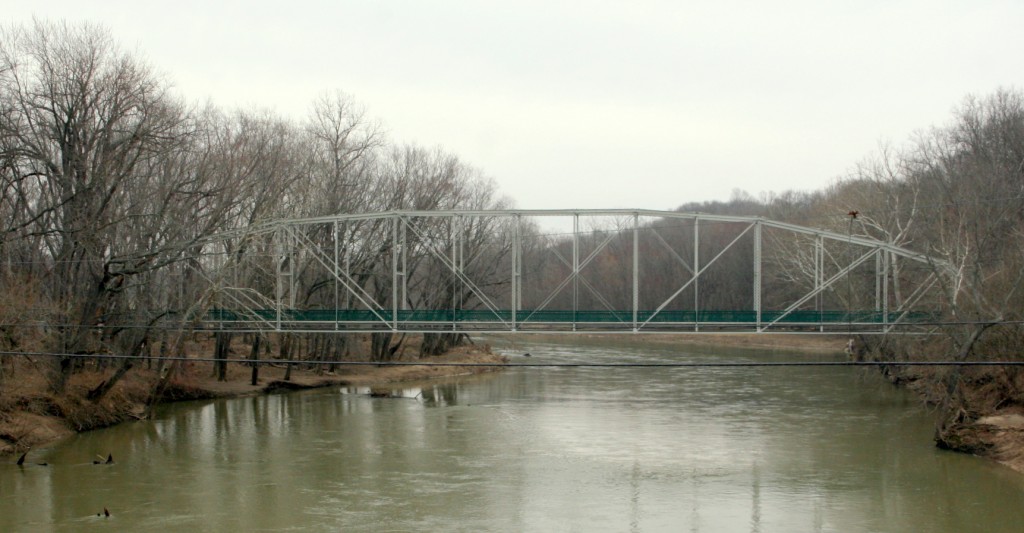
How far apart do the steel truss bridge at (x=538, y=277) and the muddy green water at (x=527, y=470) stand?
355cm

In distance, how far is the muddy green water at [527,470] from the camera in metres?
21.9

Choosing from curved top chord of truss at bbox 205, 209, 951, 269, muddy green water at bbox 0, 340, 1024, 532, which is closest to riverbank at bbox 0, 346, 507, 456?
muddy green water at bbox 0, 340, 1024, 532

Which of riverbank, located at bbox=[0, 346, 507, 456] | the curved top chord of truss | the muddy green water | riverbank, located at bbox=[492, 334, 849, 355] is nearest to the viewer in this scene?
the muddy green water

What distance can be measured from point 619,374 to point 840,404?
15.2 m

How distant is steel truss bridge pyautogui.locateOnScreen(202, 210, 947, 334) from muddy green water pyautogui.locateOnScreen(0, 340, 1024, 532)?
3549mm

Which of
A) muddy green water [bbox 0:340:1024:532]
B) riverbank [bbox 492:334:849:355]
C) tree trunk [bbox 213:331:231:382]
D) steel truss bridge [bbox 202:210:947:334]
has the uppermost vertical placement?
steel truss bridge [bbox 202:210:947:334]

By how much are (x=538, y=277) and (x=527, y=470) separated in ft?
126

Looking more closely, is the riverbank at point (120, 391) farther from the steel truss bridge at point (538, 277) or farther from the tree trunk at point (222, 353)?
the steel truss bridge at point (538, 277)

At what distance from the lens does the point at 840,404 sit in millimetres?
39188

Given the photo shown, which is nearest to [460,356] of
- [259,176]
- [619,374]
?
[619,374]

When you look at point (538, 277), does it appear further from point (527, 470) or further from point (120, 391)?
point (527, 470)

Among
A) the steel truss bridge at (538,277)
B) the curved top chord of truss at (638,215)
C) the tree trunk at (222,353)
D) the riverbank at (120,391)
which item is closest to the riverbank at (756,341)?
the steel truss bridge at (538,277)

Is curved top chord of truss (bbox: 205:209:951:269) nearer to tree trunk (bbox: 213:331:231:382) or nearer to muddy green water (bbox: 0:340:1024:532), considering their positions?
muddy green water (bbox: 0:340:1024:532)

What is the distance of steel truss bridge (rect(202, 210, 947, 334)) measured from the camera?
32844 millimetres
